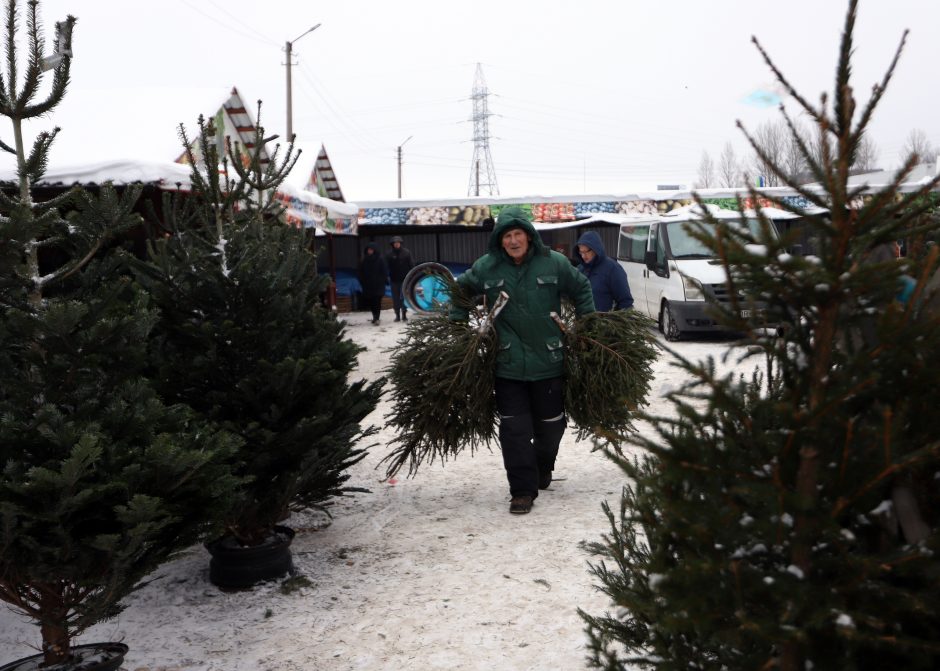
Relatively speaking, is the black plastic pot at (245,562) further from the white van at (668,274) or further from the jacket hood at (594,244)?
the white van at (668,274)

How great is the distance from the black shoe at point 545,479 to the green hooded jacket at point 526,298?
818 mm

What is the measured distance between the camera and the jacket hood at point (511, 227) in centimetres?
538

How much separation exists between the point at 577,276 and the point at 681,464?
418cm

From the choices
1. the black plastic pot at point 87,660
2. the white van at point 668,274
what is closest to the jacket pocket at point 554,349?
the black plastic pot at point 87,660

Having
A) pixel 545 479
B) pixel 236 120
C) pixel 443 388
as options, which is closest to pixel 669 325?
pixel 236 120

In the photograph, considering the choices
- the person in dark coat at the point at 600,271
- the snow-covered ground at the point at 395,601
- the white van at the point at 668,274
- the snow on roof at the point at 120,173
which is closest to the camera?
the snow-covered ground at the point at 395,601

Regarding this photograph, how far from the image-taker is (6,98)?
2.98 meters

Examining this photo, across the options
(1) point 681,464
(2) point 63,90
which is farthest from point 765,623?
(2) point 63,90

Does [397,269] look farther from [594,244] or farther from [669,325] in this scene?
[594,244]

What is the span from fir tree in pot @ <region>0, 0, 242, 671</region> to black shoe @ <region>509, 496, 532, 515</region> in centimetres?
254

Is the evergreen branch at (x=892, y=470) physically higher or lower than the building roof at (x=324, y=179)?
lower

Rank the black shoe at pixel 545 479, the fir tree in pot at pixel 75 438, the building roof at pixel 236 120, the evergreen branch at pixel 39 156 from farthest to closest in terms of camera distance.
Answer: the building roof at pixel 236 120, the black shoe at pixel 545 479, the evergreen branch at pixel 39 156, the fir tree in pot at pixel 75 438

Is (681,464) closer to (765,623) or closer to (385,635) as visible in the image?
(765,623)

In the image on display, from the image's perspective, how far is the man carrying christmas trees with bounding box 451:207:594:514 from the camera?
5418 mm
